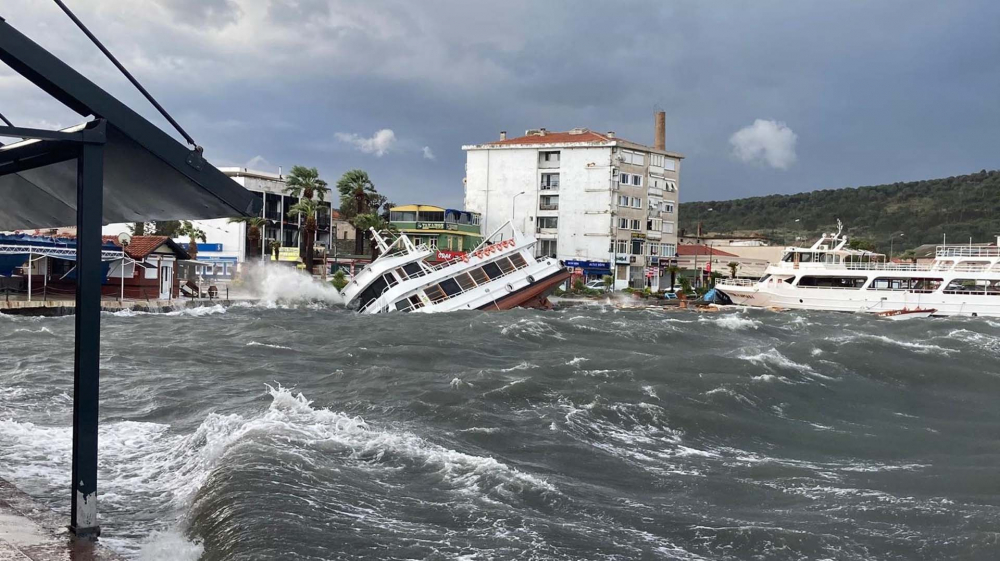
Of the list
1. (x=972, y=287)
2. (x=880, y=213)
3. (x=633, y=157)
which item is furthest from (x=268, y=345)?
(x=880, y=213)

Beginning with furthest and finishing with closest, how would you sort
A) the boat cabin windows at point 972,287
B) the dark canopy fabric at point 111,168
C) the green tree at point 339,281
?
the green tree at point 339,281 → the boat cabin windows at point 972,287 → the dark canopy fabric at point 111,168

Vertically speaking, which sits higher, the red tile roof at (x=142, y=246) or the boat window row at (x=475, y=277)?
the red tile roof at (x=142, y=246)

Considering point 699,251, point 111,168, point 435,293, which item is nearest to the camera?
point 111,168

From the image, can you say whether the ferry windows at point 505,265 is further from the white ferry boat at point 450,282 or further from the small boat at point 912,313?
the small boat at point 912,313

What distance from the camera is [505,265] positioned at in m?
45.5

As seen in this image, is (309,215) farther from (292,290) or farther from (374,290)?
(374,290)

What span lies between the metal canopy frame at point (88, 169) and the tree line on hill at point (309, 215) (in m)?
50.3

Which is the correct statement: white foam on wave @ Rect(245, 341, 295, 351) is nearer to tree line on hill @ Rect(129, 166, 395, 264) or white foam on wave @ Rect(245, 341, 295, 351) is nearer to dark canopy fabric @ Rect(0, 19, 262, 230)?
dark canopy fabric @ Rect(0, 19, 262, 230)

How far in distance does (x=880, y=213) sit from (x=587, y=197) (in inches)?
3528

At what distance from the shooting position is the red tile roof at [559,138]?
3007 inches

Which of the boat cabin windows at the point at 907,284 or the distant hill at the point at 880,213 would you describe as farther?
the distant hill at the point at 880,213

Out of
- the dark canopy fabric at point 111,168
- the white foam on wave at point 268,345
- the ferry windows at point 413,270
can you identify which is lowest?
the white foam on wave at point 268,345

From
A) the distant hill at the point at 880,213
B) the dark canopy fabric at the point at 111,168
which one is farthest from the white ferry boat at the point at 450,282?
the distant hill at the point at 880,213

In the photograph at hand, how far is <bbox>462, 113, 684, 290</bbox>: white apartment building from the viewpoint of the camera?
243 feet
